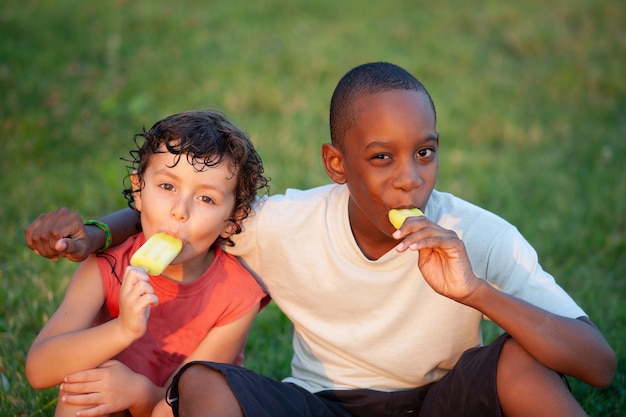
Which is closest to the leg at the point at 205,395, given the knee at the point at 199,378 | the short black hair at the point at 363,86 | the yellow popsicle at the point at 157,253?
the knee at the point at 199,378

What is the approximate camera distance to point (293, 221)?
10.7 ft

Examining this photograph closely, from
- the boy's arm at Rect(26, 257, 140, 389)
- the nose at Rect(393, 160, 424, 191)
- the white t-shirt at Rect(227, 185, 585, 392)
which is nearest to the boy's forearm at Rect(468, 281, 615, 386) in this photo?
the white t-shirt at Rect(227, 185, 585, 392)

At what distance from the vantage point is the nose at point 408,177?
9.25ft

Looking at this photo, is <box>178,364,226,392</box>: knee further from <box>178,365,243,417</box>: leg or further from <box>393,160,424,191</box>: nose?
<box>393,160,424,191</box>: nose

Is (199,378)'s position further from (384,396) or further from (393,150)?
(393,150)

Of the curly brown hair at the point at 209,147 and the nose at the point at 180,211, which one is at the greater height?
the curly brown hair at the point at 209,147

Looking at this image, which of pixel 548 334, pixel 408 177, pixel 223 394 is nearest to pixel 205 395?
pixel 223 394

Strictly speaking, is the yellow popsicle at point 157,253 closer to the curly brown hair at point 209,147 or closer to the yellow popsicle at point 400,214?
the curly brown hair at point 209,147

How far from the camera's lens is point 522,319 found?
2.68 metres

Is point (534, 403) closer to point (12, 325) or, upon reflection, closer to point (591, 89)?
point (12, 325)

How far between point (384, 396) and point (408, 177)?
931mm

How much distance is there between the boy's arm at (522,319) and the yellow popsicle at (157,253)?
2.65ft

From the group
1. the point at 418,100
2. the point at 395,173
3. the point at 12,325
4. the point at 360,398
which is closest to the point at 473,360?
the point at 360,398

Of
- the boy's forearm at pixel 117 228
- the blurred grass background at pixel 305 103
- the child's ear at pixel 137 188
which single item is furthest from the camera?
the blurred grass background at pixel 305 103
